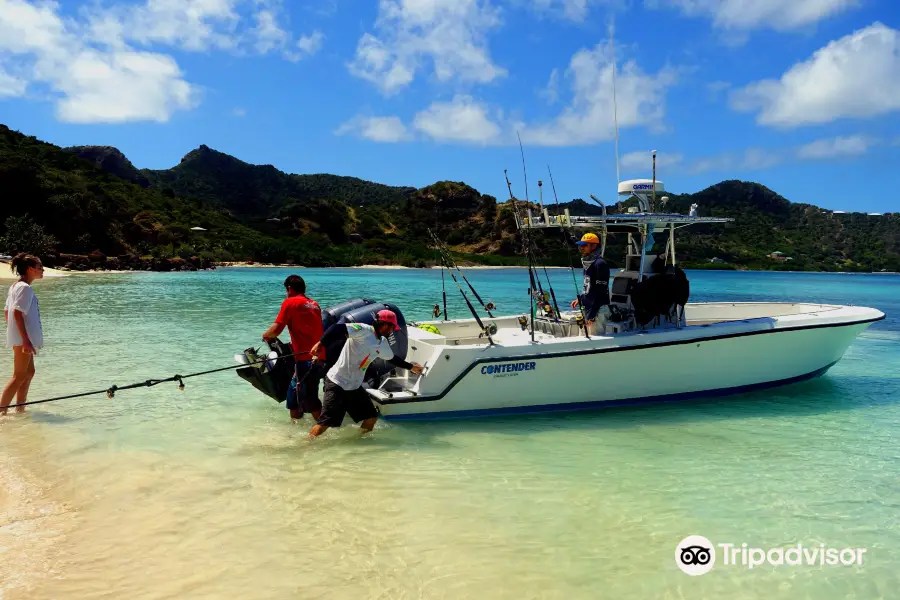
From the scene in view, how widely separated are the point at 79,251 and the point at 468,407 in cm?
5652

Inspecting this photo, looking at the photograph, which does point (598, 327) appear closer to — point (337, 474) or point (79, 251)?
point (337, 474)

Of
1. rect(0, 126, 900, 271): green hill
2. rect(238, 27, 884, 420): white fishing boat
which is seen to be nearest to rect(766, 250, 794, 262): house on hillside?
rect(0, 126, 900, 271): green hill

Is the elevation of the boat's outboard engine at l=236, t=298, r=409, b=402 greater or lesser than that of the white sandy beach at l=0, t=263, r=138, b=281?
lesser

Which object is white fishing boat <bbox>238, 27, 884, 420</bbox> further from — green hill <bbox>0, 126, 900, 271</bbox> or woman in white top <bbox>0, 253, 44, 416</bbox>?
green hill <bbox>0, 126, 900, 271</bbox>

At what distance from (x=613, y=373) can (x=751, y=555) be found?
3.18 metres

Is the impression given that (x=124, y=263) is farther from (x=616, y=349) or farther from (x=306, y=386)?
(x=616, y=349)

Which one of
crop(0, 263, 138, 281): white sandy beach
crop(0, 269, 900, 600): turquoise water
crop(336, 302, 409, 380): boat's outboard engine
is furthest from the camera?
crop(0, 263, 138, 281): white sandy beach

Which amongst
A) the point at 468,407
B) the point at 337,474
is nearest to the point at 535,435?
the point at 468,407

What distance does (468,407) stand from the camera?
281 inches

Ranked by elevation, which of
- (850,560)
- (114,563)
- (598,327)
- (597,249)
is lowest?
(850,560)

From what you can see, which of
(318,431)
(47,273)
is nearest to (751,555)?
(318,431)

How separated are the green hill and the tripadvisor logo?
108 feet

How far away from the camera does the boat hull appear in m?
7.03

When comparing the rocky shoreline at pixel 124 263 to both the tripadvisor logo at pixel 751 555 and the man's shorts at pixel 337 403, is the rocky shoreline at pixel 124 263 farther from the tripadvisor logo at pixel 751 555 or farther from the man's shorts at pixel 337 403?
the tripadvisor logo at pixel 751 555
